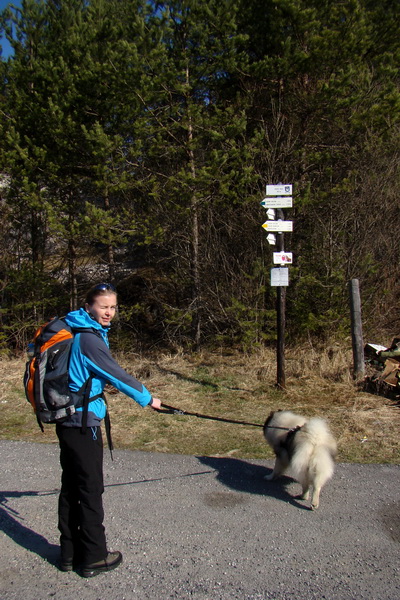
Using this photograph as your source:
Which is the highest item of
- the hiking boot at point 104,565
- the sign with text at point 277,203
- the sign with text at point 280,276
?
the sign with text at point 277,203

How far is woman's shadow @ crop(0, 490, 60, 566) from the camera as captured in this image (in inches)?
132

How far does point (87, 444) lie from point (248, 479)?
2059mm

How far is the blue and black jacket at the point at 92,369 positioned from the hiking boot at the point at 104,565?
2.98ft

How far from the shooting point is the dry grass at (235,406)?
218 inches

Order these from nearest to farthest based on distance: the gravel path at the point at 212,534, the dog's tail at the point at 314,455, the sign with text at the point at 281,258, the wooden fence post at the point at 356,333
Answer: the gravel path at the point at 212,534 < the dog's tail at the point at 314,455 < the sign with text at the point at 281,258 < the wooden fence post at the point at 356,333

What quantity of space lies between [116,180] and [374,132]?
5.93 meters

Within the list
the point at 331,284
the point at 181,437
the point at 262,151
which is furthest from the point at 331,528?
the point at 262,151

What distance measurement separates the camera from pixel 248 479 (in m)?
4.52

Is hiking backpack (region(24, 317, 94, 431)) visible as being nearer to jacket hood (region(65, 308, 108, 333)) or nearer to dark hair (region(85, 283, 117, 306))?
jacket hood (region(65, 308, 108, 333))

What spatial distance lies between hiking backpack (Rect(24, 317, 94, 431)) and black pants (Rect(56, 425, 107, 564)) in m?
0.14

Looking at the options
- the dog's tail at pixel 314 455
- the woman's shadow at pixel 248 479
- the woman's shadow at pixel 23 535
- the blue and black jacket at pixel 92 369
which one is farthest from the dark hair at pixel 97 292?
the woman's shadow at pixel 248 479

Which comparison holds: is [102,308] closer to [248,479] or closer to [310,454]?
[310,454]

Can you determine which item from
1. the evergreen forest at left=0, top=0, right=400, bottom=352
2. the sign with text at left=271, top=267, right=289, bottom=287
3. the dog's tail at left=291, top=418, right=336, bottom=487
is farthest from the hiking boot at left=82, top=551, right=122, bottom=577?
the evergreen forest at left=0, top=0, right=400, bottom=352

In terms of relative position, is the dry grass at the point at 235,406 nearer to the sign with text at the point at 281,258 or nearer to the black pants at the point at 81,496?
the sign with text at the point at 281,258
